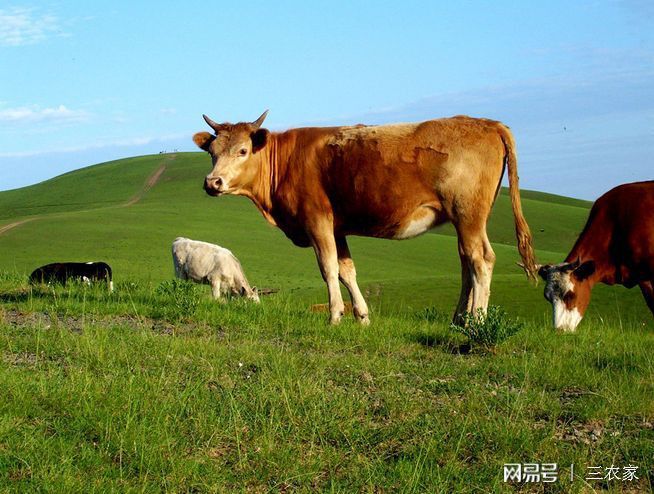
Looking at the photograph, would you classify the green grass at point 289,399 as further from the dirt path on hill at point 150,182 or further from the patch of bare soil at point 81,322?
the dirt path on hill at point 150,182

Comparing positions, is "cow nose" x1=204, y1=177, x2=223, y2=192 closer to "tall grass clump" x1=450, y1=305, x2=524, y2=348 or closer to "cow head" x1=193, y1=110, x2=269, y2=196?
"cow head" x1=193, y1=110, x2=269, y2=196

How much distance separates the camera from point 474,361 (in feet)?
31.4

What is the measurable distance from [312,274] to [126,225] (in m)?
17.8

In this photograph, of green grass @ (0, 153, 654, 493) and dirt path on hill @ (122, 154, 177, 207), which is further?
dirt path on hill @ (122, 154, 177, 207)

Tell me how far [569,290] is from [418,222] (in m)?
3.15

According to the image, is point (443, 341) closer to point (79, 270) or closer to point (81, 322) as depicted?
point (81, 322)

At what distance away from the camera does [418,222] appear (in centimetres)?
1195

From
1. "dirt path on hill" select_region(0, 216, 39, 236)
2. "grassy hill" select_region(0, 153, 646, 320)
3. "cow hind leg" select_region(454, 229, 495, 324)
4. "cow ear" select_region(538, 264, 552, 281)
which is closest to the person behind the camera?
"cow hind leg" select_region(454, 229, 495, 324)

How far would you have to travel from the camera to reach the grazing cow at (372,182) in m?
11.8

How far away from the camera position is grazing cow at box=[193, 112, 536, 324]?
11.8 meters

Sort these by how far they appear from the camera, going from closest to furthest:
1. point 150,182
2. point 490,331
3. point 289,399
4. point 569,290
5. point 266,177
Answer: point 289,399, point 490,331, point 266,177, point 569,290, point 150,182

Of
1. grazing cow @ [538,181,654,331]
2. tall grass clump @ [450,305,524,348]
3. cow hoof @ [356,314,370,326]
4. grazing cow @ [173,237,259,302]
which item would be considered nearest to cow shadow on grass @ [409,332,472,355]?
tall grass clump @ [450,305,524,348]

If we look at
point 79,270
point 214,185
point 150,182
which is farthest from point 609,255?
point 150,182

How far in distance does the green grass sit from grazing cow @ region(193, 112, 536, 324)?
116 cm
